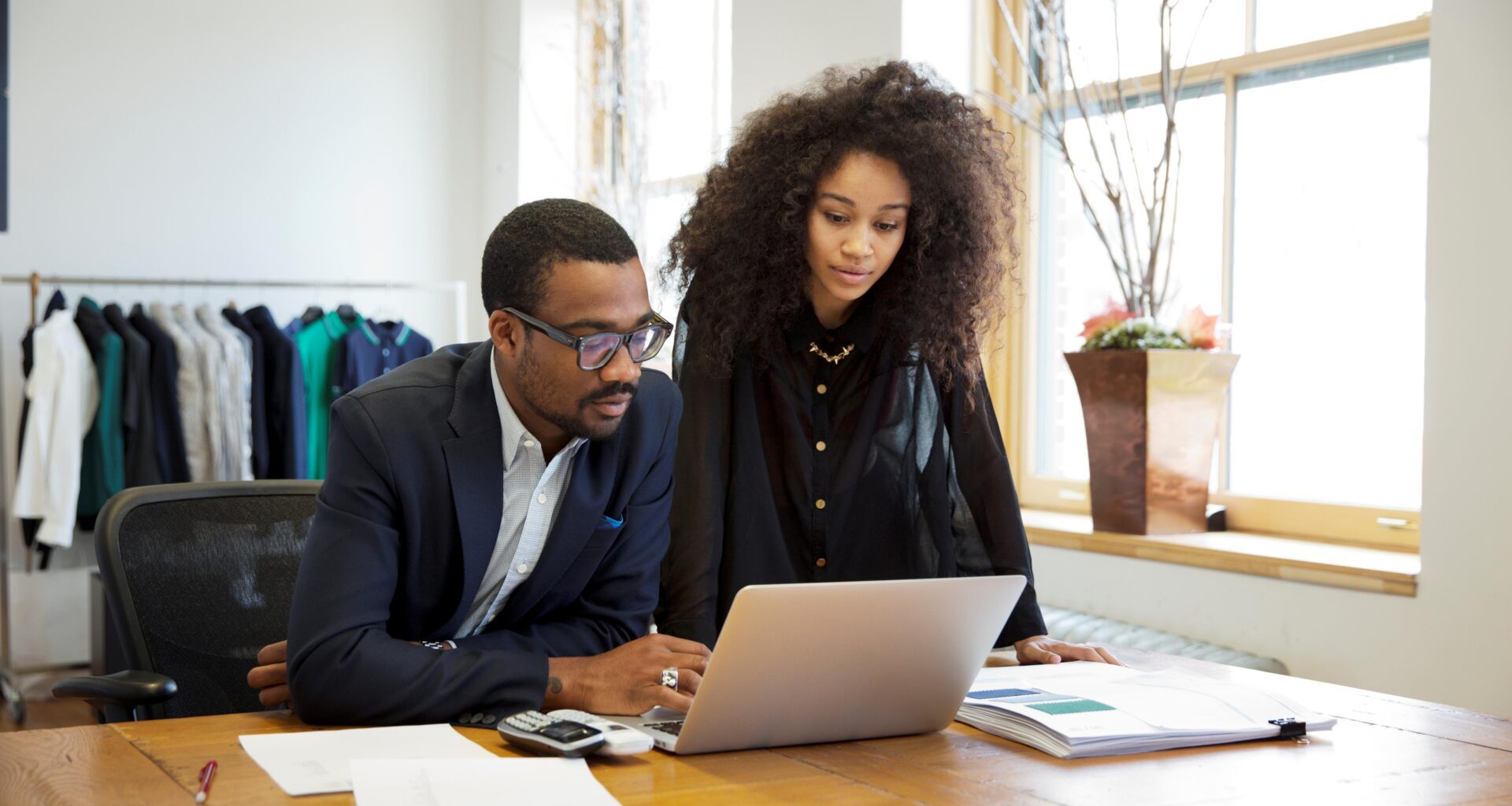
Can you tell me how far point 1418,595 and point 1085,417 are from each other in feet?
2.61

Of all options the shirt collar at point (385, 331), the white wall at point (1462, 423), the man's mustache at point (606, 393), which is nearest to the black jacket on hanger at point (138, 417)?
the shirt collar at point (385, 331)

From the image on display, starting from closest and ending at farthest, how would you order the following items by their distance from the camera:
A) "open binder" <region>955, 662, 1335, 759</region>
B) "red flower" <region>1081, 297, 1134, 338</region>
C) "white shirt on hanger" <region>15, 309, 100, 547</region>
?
"open binder" <region>955, 662, 1335, 759</region> → "red flower" <region>1081, 297, 1134, 338</region> → "white shirt on hanger" <region>15, 309, 100, 547</region>

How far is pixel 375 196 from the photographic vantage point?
18.2 feet

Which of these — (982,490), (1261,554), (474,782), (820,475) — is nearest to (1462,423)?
(1261,554)

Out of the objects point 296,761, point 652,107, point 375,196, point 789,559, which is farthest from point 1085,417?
point 375,196

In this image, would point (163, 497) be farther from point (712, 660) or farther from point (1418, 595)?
→ point (1418, 595)

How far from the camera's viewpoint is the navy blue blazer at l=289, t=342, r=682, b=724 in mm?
1373

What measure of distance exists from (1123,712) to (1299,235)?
Result: 7.12 ft

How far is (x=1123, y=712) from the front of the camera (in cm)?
135

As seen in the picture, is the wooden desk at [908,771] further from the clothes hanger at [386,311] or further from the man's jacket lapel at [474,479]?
the clothes hanger at [386,311]

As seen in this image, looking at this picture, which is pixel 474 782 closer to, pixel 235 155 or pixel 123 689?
pixel 123 689

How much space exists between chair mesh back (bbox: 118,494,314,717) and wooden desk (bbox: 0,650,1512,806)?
0.53m

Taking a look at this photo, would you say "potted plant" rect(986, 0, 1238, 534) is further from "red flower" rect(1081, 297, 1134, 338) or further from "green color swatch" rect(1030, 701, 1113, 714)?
"green color swatch" rect(1030, 701, 1113, 714)

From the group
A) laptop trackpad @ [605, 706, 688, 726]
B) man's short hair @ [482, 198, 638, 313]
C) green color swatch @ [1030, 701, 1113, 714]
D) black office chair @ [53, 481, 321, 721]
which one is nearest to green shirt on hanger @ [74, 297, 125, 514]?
black office chair @ [53, 481, 321, 721]
